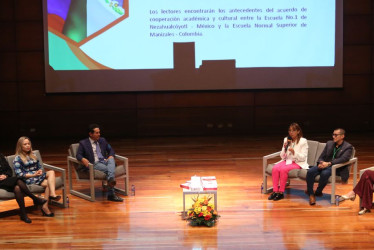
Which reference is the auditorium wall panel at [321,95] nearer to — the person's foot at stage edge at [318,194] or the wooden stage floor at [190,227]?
the wooden stage floor at [190,227]

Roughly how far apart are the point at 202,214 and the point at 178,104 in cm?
587

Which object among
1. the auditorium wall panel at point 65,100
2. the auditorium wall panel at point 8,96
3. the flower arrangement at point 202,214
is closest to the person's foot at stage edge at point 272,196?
the flower arrangement at point 202,214

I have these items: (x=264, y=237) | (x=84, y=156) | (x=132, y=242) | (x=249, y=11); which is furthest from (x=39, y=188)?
(x=249, y=11)

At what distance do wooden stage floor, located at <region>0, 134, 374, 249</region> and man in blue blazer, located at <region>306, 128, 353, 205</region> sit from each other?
0.73 feet

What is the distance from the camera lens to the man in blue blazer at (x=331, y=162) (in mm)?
6578

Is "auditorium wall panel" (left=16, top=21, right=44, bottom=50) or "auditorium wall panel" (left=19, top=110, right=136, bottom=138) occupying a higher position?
"auditorium wall panel" (left=16, top=21, right=44, bottom=50)

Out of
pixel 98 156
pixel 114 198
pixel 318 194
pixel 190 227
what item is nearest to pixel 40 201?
pixel 114 198

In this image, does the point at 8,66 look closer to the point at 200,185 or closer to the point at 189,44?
the point at 189,44

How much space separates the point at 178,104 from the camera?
11.5 meters

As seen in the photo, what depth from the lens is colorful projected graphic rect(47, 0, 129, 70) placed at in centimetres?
1085

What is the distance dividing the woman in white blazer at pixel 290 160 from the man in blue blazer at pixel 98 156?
194 cm

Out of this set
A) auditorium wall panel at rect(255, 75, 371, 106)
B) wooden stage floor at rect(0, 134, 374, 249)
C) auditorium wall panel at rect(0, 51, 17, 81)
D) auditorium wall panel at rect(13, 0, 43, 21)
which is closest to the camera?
wooden stage floor at rect(0, 134, 374, 249)

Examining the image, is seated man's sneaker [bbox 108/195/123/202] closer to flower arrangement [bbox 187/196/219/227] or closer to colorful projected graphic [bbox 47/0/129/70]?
flower arrangement [bbox 187/196/219/227]

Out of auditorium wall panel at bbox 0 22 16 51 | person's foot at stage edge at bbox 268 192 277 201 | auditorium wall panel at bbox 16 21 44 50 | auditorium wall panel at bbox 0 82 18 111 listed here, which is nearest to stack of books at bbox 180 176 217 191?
person's foot at stage edge at bbox 268 192 277 201
